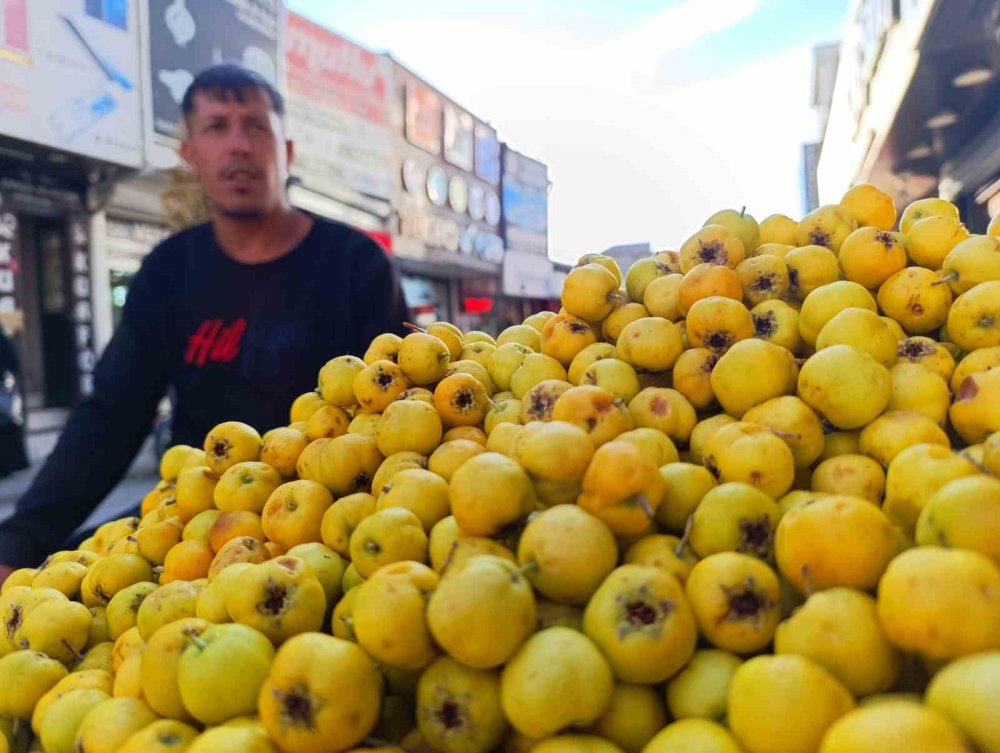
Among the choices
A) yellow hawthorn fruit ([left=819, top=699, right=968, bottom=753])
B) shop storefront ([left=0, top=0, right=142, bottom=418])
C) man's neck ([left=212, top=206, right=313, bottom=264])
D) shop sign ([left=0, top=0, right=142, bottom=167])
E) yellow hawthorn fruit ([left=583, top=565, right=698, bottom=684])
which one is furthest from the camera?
shop storefront ([left=0, top=0, right=142, bottom=418])

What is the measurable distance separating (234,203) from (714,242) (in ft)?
6.91

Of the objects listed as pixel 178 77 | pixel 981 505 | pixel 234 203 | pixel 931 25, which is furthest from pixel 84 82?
pixel 981 505

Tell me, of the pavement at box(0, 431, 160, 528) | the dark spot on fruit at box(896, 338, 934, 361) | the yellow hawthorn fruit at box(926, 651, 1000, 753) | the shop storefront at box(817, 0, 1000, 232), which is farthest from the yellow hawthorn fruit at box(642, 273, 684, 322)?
the pavement at box(0, 431, 160, 528)

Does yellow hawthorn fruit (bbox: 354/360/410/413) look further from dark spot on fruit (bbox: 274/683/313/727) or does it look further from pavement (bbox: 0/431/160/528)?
pavement (bbox: 0/431/160/528)

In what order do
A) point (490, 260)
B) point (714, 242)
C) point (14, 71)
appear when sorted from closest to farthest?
1. point (714, 242)
2. point (14, 71)
3. point (490, 260)

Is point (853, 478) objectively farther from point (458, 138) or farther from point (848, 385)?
point (458, 138)

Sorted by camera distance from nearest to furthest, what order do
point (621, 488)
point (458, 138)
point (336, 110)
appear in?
point (621, 488) → point (336, 110) → point (458, 138)

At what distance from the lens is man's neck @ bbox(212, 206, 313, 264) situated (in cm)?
318

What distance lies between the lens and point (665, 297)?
6.07ft

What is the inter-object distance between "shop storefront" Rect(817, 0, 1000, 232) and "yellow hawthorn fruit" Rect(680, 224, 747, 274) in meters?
4.05

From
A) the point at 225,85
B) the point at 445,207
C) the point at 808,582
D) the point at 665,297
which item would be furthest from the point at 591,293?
the point at 445,207

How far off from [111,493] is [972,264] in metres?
7.14

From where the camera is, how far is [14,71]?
7.55 m

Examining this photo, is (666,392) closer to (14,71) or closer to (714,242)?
(714,242)
